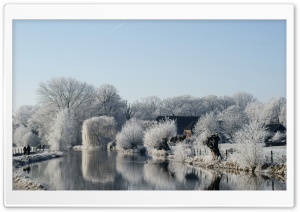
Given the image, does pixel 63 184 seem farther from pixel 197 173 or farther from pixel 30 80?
pixel 197 173

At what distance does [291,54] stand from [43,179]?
4.66 m

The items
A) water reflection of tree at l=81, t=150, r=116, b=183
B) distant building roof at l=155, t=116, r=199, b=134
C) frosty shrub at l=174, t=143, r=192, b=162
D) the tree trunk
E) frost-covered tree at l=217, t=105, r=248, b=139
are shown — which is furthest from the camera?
frosty shrub at l=174, t=143, r=192, b=162

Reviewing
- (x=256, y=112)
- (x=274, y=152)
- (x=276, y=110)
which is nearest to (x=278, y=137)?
(x=274, y=152)

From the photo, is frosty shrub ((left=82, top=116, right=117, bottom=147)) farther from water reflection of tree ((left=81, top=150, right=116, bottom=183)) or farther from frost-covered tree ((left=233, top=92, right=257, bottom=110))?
frost-covered tree ((left=233, top=92, right=257, bottom=110))

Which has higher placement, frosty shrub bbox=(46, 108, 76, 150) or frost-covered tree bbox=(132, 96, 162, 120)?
frost-covered tree bbox=(132, 96, 162, 120)

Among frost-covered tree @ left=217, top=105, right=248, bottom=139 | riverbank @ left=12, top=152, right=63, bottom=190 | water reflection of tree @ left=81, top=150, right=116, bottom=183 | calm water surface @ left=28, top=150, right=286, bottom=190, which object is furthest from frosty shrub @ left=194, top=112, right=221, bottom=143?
riverbank @ left=12, top=152, right=63, bottom=190

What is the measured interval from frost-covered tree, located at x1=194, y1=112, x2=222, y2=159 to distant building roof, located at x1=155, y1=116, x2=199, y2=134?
99mm

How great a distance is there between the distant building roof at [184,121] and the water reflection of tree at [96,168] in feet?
4.12

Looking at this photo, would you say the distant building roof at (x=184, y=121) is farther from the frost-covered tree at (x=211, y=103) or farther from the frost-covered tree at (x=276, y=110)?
the frost-covered tree at (x=276, y=110)

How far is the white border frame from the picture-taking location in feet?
23.9

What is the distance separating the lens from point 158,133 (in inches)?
331

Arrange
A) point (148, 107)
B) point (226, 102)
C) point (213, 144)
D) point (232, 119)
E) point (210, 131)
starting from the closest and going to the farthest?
point (226, 102) < point (148, 107) < point (232, 119) < point (210, 131) < point (213, 144)

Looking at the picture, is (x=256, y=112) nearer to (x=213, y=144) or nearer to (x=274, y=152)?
(x=274, y=152)
